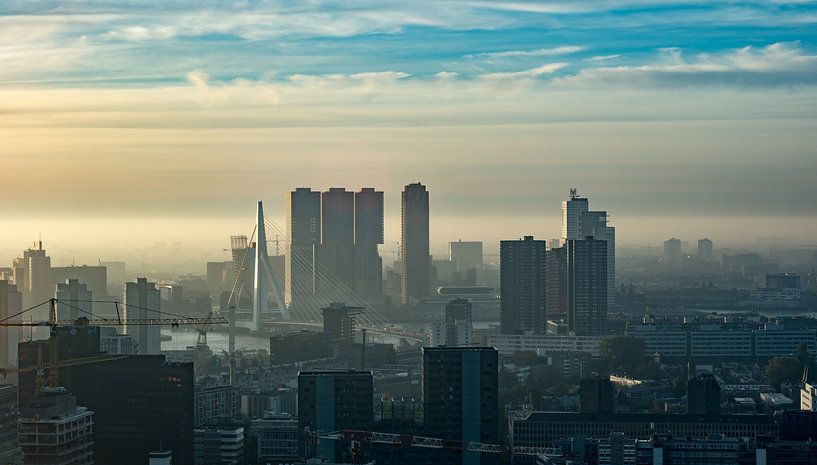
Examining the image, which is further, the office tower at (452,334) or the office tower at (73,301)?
the office tower at (452,334)

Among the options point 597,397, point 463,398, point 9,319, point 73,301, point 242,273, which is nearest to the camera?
point 463,398

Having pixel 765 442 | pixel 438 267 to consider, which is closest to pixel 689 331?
pixel 765 442

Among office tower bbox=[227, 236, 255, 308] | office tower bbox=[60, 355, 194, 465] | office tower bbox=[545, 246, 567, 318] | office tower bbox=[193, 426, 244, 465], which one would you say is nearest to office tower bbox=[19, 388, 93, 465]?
office tower bbox=[60, 355, 194, 465]

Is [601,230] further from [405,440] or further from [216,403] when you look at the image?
[405,440]

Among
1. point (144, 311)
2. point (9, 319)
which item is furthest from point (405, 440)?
point (144, 311)

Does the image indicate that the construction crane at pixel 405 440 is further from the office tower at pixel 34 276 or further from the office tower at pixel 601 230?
the office tower at pixel 601 230

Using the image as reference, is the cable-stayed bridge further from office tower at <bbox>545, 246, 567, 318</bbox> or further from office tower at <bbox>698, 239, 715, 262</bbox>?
office tower at <bbox>698, 239, 715, 262</bbox>

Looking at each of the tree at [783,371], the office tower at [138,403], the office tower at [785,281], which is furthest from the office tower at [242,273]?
the office tower at [138,403]
